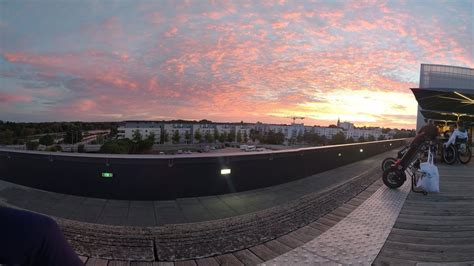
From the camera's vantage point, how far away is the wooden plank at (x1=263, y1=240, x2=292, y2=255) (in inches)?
84.9

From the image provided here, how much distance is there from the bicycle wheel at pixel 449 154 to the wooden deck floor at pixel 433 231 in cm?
382

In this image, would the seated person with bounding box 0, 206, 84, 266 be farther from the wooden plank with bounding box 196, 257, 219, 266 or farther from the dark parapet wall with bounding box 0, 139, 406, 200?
the dark parapet wall with bounding box 0, 139, 406, 200

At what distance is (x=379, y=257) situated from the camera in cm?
205

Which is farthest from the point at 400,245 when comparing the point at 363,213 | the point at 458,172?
the point at 458,172

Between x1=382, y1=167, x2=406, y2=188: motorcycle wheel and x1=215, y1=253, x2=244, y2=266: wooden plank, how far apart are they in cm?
372

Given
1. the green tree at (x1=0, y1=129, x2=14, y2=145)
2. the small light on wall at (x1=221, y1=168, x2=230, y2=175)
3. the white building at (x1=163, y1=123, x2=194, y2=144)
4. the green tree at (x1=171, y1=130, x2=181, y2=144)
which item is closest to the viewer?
the small light on wall at (x1=221, y1=168, x2=230, y2=175)

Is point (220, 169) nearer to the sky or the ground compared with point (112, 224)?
nearer to the sky

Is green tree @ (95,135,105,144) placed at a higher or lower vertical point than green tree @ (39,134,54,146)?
lower

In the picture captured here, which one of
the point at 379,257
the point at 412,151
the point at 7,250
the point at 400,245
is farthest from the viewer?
the point at 412,151

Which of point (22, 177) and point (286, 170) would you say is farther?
point (286, 170)

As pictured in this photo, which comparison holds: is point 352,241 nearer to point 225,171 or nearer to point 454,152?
point 225,171

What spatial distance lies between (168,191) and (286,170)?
2.31m

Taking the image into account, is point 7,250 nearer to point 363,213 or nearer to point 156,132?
point 363,213

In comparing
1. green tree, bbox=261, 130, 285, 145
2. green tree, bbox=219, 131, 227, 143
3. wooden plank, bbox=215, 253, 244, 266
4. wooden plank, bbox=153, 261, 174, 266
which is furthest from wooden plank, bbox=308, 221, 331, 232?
green tree, bbox=219, 131, 227, 143
